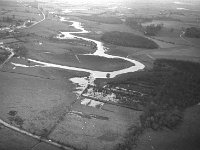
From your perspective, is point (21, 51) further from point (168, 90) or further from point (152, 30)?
point (152, 30)

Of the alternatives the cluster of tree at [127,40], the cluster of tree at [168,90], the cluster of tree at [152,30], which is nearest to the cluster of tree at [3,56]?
the cluster of tree at [168,90]

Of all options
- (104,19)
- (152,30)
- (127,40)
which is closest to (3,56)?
(127,40)

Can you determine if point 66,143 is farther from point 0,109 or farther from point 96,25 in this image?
point 96,25

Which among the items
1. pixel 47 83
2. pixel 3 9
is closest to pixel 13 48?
pixel 47 83

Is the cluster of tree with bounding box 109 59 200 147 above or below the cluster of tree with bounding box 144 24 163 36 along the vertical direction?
below

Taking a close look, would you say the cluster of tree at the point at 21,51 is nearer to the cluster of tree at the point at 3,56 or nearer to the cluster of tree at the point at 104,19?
the cluster of tree at the point at 3,56

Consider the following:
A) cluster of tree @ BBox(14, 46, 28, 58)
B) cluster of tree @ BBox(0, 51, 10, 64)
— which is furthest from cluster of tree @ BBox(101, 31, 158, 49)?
cluster of tree @ BBox(0, 51, 10, 64)

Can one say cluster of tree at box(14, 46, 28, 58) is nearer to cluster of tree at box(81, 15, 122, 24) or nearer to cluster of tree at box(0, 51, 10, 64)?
cluster of tree at box(0, 51, 10, 64)

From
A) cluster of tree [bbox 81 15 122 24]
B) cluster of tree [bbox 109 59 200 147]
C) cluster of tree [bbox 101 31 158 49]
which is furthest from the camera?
cluster of tree [bbox 81 15 122 24]

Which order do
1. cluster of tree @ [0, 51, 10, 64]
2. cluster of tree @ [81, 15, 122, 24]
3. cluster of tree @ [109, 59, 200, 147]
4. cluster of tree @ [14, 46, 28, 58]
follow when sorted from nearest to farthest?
1. cluster of tree @ [109, 59, 200, 147]
2. cluster of tree @ [0, 51, 10, 64]
3. cluster of tree @ [14, 46, 28, 58]
4. cluster of tree @ [81, 15, 122, 24]
